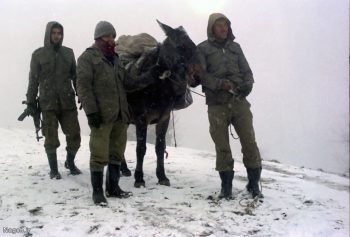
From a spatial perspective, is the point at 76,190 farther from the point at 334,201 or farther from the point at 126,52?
the point at 334,201

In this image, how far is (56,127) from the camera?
263 inches

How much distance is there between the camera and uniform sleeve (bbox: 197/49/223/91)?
5645 millimetres

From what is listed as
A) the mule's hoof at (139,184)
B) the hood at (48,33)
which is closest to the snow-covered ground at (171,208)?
the mule's hoof at (139,184)

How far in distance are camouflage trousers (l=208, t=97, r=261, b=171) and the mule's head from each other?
829 mm

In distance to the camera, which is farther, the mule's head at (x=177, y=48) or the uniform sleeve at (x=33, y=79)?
the uniform sleeve at (x=33, y=79)

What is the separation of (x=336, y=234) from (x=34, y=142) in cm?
869

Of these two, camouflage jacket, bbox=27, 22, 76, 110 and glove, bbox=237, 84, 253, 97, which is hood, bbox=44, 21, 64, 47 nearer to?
camouflage jacket, bbox=27, 22, 76, 110

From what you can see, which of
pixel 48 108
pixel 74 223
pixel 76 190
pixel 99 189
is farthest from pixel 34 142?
pixel 74 223

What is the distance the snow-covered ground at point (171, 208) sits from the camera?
4.30m

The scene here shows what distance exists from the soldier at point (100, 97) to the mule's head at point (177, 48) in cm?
78

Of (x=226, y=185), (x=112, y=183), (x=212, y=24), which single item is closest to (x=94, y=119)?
(x=112, y=183)

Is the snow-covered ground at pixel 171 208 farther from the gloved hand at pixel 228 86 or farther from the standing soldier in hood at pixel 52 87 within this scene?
the gloved hand at pixel 228 86

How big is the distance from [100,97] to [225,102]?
70.9 inches

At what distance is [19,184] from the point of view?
6059mm
